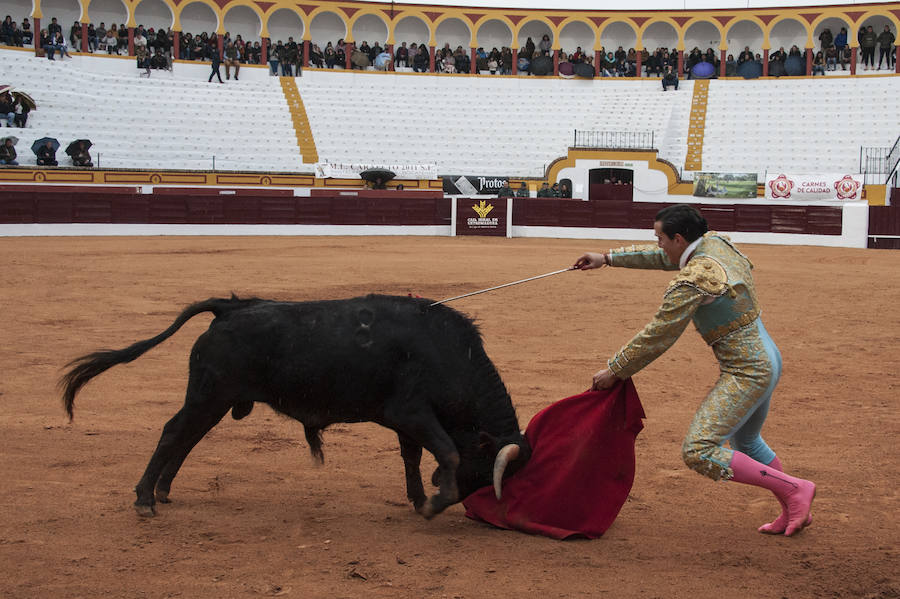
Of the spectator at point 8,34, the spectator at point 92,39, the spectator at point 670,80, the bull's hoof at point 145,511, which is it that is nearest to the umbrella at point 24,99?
the spectator at point 8,34

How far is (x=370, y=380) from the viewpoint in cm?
351

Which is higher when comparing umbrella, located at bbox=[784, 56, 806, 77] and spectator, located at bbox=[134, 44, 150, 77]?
umbrella, located at bbox=[784, 56, 806, 77]

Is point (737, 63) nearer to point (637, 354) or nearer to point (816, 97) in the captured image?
point (816, 97)

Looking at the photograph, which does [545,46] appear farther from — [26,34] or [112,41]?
[26,34]

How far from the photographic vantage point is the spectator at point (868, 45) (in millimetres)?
33281

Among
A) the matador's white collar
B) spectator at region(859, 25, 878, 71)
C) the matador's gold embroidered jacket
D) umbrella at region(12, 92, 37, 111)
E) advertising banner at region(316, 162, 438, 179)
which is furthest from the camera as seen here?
spectator at region(859, 25, 878, 71)

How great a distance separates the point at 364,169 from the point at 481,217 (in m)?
5.92

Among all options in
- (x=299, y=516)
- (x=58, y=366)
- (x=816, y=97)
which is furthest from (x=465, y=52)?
(x=299, y=516)

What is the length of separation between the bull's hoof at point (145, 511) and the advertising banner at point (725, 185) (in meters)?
24.1

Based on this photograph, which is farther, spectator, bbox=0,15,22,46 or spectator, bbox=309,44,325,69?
spectator, bbox=309,44,325,69

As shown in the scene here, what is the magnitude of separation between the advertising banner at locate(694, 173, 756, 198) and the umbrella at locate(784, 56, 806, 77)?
9611 mm

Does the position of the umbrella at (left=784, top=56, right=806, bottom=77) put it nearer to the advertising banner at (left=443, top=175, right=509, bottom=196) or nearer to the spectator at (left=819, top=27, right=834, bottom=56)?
the spectator at (left=819, top=27, right=834, bottom=56)

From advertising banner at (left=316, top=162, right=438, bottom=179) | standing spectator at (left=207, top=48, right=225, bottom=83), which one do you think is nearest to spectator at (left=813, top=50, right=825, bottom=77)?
advertising banner at (left=316, top=162, right=438, bottom=179)

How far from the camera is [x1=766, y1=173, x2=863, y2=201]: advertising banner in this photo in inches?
915
